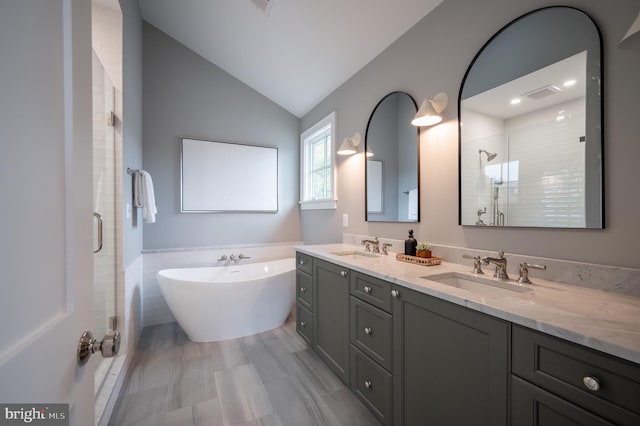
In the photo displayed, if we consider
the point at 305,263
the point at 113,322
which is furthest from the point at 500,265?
the point at 113,322

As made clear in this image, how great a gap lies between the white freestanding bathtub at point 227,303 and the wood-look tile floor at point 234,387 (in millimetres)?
130

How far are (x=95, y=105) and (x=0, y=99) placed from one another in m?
1.94

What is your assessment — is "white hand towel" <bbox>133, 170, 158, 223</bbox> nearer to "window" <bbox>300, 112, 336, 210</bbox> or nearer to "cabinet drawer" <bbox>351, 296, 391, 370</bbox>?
"window" <bbox>300, 112, 336, 210</bbox>

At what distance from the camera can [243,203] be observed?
11.3 ft

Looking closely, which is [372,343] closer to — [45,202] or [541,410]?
[541,410]

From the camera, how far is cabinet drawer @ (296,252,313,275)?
2.28 m

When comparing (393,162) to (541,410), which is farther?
(393,162)

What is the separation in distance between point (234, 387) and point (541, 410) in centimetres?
176

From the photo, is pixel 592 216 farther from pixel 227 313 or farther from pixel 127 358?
pixel 127 358

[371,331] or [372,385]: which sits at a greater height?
[371,331]

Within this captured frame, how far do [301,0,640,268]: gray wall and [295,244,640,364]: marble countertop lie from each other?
209 mm

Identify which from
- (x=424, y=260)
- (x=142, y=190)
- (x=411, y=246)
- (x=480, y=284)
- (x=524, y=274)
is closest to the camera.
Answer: (x=524, y=274)

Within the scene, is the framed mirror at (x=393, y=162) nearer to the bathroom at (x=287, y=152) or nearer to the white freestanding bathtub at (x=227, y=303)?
the bathroom at (x=287, y=152)

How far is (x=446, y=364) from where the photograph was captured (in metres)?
1.11
